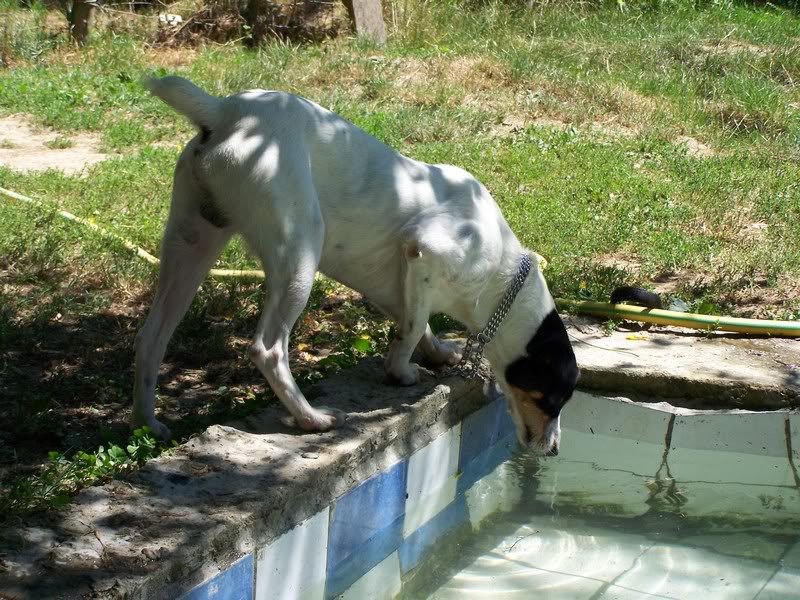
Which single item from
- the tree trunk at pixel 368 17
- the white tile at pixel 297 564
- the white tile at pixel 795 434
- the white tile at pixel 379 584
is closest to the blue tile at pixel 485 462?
the white tile at pixel 379 584

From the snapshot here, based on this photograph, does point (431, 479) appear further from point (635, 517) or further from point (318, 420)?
point (635, 517)

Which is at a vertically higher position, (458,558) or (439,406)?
(439,406)

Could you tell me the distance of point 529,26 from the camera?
1291cm

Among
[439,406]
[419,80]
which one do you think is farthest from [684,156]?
[439,406]

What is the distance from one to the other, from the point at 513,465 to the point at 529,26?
364 inches

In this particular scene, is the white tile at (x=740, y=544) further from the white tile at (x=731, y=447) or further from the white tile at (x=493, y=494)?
the white tile at (x=493, y=494)

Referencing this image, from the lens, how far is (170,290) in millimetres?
4121

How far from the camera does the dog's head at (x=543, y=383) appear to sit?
169 inches

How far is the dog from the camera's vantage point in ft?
12.1

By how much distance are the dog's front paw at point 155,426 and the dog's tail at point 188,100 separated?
3.76ft

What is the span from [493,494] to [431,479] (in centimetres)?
34

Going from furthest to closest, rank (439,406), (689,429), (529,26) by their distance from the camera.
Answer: (529,26) → (689,429) → (439,406)

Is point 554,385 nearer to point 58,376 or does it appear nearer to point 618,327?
point 618,327

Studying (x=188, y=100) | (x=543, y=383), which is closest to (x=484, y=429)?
(x=543, y=383)
